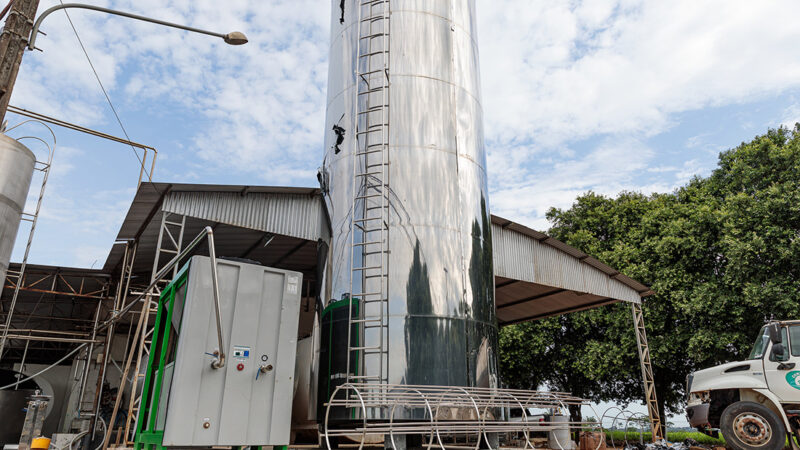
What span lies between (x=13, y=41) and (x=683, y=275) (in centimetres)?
2643

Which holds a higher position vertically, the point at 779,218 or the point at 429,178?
the point at 779,218

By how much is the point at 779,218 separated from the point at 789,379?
13.0m

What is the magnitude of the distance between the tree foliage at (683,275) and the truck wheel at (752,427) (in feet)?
38.8

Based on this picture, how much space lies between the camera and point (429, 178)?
35.1ft

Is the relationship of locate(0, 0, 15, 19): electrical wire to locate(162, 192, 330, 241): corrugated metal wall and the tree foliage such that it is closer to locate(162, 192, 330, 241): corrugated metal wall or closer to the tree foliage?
locate(162, 192, 330, 241): corrugated metal wall

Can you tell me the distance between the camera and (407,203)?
10422 mm

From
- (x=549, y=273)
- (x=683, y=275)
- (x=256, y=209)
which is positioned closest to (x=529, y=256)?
(x=549, y=273)

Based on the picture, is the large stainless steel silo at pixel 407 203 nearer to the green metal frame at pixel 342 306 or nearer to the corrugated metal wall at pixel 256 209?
the green metal frame at pixel 342 306

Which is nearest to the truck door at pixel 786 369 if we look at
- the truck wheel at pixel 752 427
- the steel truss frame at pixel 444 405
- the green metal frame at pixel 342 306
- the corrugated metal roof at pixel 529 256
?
the truck wheel at pixel 752 427

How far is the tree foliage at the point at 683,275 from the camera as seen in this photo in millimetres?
22281

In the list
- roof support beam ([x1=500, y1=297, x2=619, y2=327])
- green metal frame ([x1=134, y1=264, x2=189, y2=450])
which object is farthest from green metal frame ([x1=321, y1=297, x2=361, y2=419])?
roof support beam ([x1=500, y1=297, x2=619, y2=327])

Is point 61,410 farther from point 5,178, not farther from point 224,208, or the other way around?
point 5,178

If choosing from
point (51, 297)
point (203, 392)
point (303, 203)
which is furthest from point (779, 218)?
point (51, 297)

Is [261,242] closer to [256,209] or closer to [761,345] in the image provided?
[256,209]
